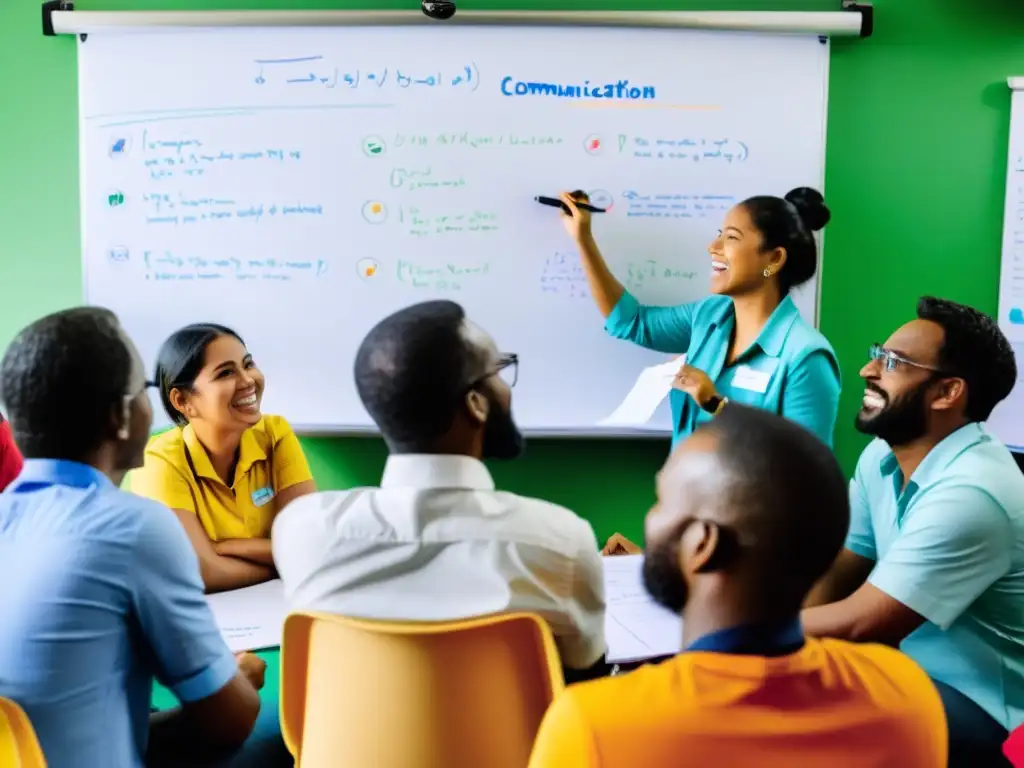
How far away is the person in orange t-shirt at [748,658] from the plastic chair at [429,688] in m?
0.22

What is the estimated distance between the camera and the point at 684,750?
0.79m

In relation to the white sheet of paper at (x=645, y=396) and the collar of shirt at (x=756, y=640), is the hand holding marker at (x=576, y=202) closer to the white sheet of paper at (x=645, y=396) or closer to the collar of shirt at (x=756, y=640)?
the white sheet of paper at (x=645, y=396)

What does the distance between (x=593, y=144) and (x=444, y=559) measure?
177 cm

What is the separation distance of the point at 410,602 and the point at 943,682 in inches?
45.7

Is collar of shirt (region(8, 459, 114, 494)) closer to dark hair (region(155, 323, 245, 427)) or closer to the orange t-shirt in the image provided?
the orange t-shirt

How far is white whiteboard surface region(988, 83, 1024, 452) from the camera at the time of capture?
2.64 meters

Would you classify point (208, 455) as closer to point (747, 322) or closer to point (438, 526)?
point (438, 526)

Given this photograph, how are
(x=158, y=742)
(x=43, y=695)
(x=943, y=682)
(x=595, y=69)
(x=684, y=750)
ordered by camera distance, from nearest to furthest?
(x=684, y=750) → (x=43, y=695) → (x=158, y=742) → (x=943, y=682) → (x=595, y=69)

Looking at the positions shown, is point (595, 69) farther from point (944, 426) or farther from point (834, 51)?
point (944, 426)

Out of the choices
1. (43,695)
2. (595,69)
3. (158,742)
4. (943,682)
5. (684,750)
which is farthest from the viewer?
(595,69)

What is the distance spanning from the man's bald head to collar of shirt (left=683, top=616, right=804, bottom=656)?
1.1 inches

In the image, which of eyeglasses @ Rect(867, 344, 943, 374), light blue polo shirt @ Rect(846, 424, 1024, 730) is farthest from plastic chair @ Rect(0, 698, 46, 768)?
eyeglasses @ Rect(867, 344, 943, 374)

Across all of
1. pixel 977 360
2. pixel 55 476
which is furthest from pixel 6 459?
pixel 977 360

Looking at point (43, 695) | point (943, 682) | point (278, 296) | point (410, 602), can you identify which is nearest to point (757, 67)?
point (278, 296)
